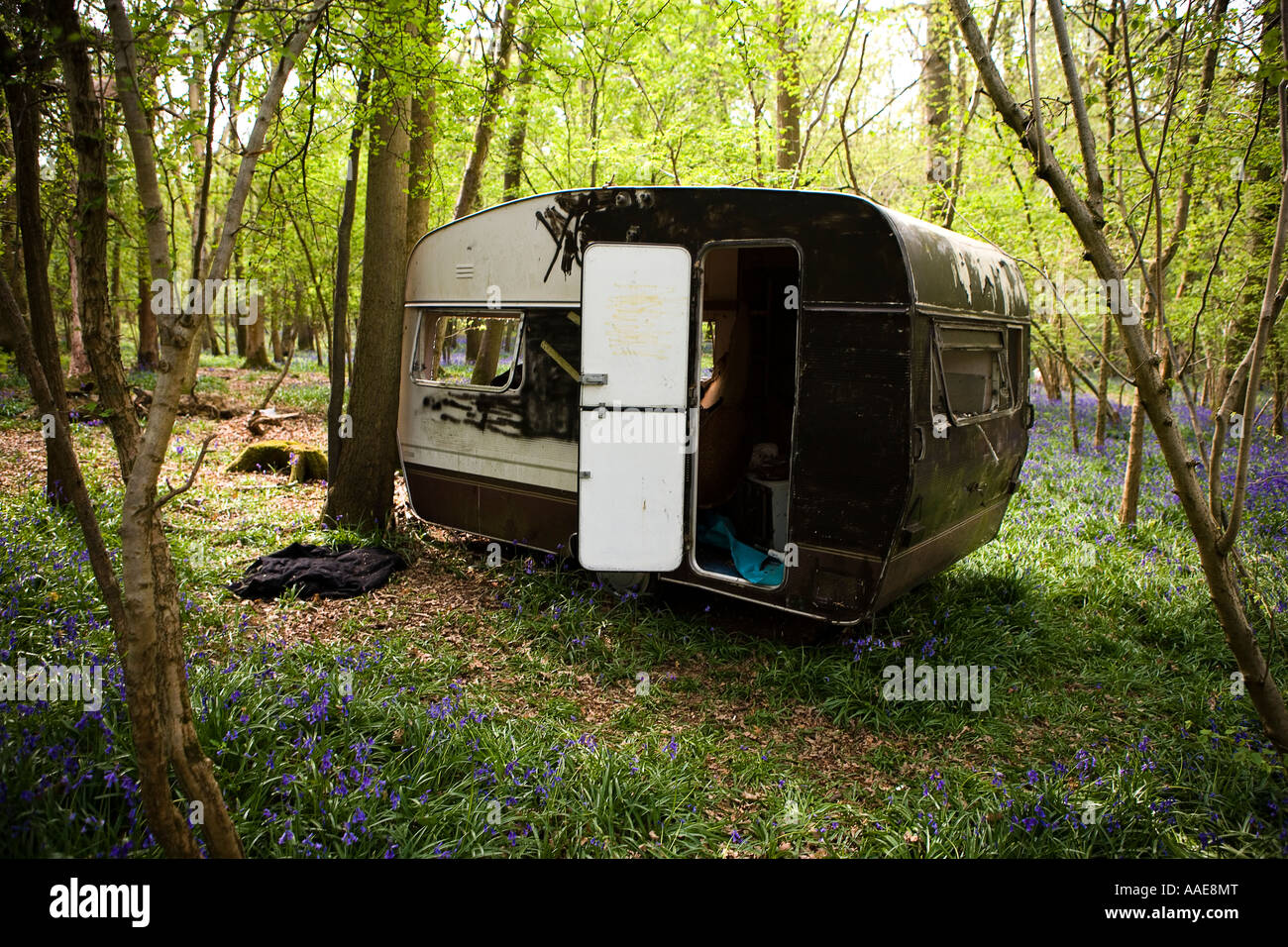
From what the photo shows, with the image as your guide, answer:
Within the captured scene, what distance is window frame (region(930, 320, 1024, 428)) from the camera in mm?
4672

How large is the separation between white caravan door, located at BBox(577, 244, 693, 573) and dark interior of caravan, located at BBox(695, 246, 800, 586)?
3.51 feet

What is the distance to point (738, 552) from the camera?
237 inches

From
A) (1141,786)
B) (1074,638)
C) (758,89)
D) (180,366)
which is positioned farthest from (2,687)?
(758,89)

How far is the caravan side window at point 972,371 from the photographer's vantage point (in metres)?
4.82

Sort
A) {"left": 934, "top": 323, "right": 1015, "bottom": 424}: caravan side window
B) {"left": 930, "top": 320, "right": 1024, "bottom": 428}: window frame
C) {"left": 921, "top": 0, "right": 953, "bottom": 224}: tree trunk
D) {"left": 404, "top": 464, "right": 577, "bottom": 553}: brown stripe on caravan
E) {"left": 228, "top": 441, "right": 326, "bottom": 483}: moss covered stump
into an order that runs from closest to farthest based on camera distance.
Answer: {"left": 930, "top": 320, "right": 1024, "bottom": 428}: window frame < {"left": 934, "top": 323, "right": 1015, "bottom": 424}: caravan side window < {"left": 404, "top": 464, "right": 577, "bottom": 553}: brown stripe on caravan < {"left": 228, "top": 441, "right": 326, "bottom": 483}: moss covered stump < {"left": 921, "top": 0, "right": 953, "bottom": 224}: tree trunk

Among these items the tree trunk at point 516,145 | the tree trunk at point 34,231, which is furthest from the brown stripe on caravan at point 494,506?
the tree trunk at point 516,145

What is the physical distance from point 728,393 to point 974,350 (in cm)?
222

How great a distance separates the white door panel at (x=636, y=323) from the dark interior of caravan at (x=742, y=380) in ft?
4.17

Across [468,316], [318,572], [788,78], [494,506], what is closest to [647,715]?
[494,506]

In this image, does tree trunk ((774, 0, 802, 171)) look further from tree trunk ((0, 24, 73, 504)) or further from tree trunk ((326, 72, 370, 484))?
tree trunk ((0, 24, 73, 504))

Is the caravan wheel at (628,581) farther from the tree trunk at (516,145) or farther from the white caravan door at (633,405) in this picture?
the tree trunk at (516,145)

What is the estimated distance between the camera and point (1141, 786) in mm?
3789

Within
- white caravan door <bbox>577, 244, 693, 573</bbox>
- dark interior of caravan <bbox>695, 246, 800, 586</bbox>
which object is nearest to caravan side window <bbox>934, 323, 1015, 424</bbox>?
dark interior of caravan <bbox>695, 246, 800, 586</bbox>

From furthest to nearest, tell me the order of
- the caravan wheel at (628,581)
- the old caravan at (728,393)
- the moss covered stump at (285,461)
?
the moss covered stump at (285,461), the caravan wheel at (628,581), the old caravan at (728,393)
